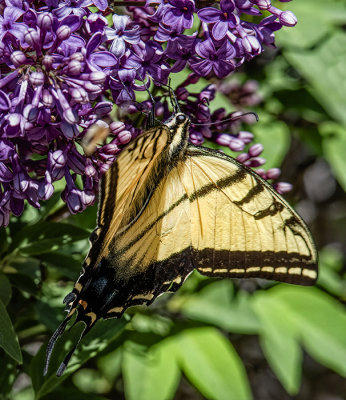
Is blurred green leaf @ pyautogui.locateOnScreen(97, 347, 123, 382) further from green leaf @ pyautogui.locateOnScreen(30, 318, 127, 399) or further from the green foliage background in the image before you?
green leaf @ pyautogui.locateOnScreen(30, 318, 127, 399)

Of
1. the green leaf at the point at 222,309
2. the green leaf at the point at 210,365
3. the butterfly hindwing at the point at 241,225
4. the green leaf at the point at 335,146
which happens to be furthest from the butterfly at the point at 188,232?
the green leaf at the point at 335,146

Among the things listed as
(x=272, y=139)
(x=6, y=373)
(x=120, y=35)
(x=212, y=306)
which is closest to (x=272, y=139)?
(x=272, y=139)

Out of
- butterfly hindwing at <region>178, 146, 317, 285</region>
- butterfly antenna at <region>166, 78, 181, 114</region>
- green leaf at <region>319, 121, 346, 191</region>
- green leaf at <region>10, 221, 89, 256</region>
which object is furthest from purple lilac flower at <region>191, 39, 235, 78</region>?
green leaf at <region>319, 121, 346, 191</region>

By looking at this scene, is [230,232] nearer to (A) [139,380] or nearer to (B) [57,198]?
(B) [57,198]

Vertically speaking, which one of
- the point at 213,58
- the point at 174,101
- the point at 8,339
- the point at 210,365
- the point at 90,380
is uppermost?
the point at 213,58

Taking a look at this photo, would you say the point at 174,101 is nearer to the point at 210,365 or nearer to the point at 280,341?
the point at 210,365

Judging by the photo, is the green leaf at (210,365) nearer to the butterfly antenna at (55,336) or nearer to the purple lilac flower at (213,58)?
the butterfly antenna at (55,336)
